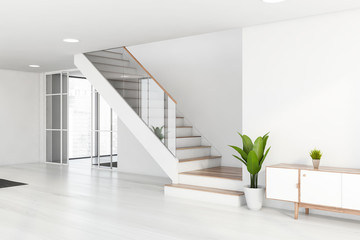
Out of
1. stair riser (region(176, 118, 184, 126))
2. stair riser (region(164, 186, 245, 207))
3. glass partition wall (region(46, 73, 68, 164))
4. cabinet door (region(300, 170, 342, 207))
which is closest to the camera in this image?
cabinet door (region(300, 170, 342, 207))

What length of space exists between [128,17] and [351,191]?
3227 millimetres

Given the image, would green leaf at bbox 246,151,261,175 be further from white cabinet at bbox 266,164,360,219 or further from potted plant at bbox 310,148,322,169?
potted plant at bbox 310,148,322,169

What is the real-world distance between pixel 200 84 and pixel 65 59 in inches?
115

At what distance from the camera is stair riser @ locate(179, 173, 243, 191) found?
16.6 feet

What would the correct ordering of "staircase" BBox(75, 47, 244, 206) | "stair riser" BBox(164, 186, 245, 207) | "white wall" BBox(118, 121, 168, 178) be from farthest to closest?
"white wall" BBox(118, 121, 168, 178) < "staircase" BBox(75, 47, 244, 206) < "stair riser" BBox(164, 186, 245, 207)

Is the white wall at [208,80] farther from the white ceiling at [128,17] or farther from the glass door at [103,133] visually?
the glass door at [103,133]

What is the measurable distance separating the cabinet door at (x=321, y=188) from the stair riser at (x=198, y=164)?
2.08 metres

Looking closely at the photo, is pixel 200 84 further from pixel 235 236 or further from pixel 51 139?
pixel 51 139

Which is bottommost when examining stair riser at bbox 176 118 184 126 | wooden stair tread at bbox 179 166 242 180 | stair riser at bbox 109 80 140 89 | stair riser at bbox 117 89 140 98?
wooden stair tread at bbox 179 166 242 180

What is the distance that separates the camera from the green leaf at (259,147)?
4.48 m

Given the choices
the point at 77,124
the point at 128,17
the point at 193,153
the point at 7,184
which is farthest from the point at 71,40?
the point at 77,124

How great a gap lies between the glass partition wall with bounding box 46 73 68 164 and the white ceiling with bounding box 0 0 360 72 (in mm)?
3285

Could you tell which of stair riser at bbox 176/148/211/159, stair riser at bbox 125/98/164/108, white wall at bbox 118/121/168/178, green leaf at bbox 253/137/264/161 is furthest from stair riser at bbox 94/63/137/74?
green leaf at bbox 253/137/264/161

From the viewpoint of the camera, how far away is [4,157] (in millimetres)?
9164
